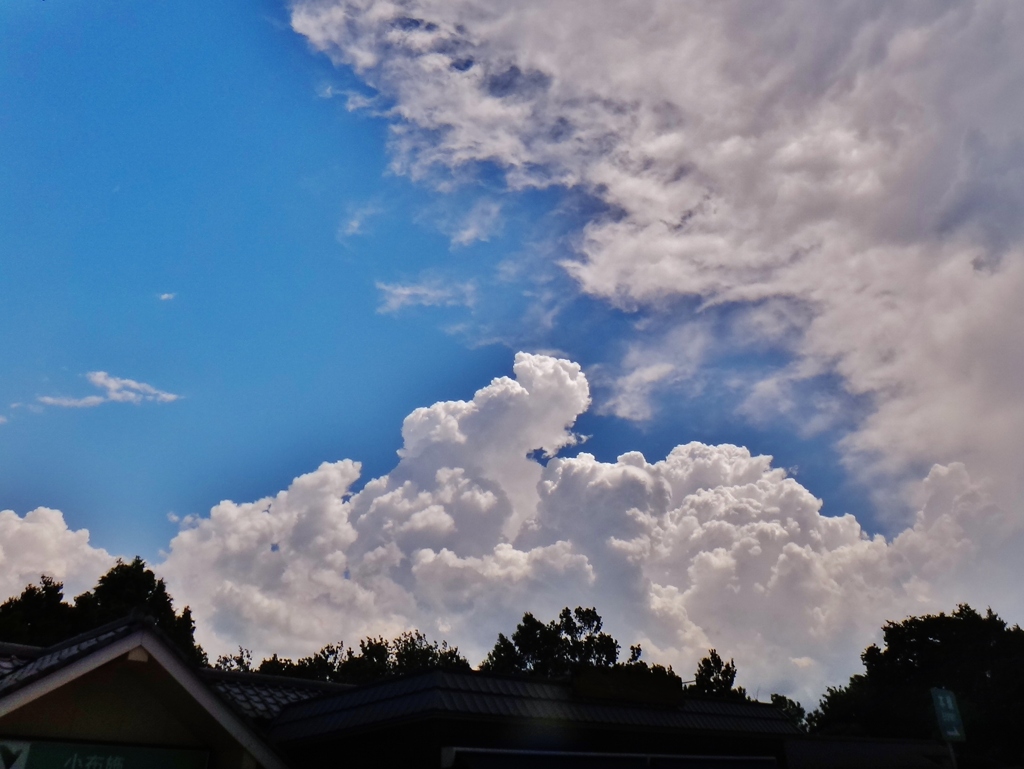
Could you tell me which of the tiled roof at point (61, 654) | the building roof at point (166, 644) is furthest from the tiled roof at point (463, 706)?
the tiled roof at point (61, 654)

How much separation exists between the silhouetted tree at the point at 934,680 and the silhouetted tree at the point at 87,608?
6461cm

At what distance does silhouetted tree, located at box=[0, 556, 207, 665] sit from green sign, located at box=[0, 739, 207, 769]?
43056 millimetres

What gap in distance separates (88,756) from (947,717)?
2419 cm

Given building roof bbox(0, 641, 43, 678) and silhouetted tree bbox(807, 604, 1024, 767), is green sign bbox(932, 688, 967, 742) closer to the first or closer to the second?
building roof bbox(0, 641, 43, 678)

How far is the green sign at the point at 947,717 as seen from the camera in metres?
24.4

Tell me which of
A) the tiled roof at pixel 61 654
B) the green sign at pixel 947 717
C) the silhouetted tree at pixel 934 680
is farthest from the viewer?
the silhouetted tree at pixel 934 680

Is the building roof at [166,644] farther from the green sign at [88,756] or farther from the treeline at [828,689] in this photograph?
the treeline at [828,689]

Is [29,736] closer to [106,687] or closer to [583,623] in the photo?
[106,687]

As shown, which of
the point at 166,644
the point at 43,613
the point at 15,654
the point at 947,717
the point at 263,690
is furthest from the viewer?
the point at 43,613

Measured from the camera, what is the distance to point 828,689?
103500 mm

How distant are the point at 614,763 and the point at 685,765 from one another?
230 cm

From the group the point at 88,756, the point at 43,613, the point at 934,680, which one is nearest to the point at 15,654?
the point at 88,756

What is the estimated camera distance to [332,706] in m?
14.9

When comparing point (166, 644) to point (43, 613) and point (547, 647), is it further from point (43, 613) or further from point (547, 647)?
point (547, 647)
